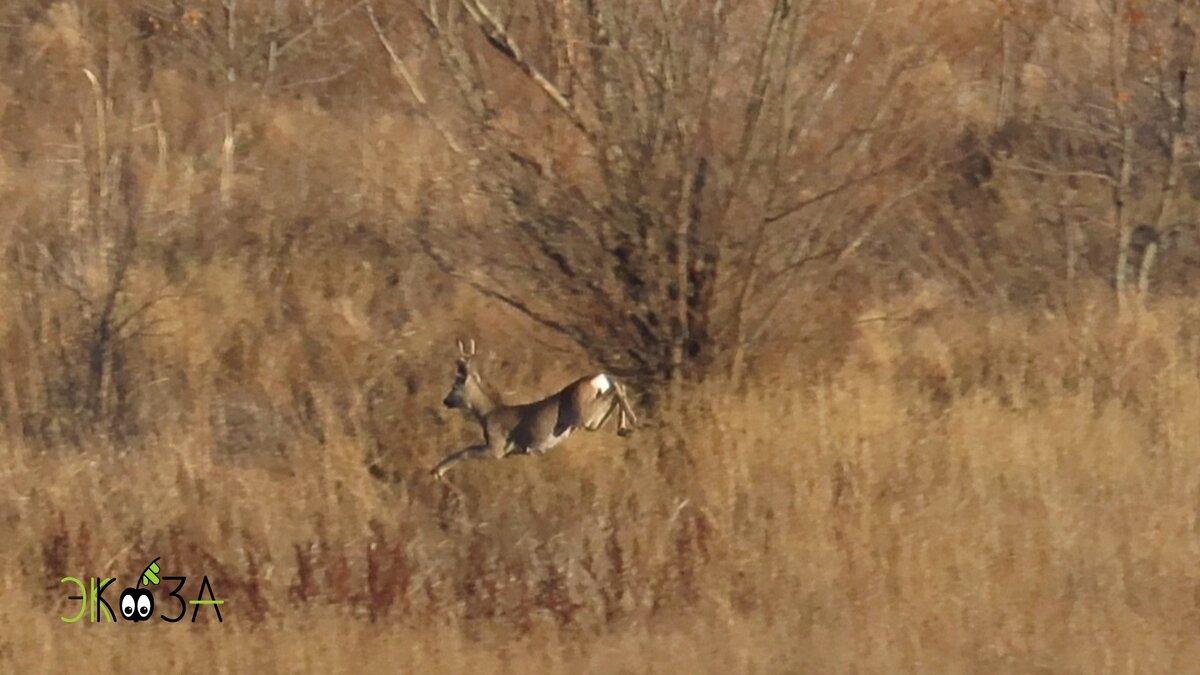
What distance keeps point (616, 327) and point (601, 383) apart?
0.74 meters

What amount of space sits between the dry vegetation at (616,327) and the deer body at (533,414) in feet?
0.43

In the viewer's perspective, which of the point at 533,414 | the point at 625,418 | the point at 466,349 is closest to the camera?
the point at 533,414

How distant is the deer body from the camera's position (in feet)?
22.5

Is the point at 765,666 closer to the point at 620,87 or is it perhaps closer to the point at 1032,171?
the point at 620,87

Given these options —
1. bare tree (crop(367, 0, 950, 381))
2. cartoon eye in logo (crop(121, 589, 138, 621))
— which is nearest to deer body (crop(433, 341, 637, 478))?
bare tree (crop(367, 0, 950, 381))

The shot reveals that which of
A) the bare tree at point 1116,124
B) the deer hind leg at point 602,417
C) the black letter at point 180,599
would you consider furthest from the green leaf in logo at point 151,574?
the bare tree at point 1116,124

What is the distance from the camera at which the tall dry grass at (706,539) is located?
6070 mm

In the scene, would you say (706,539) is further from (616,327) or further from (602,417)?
(616,327)

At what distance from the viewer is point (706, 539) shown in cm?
650

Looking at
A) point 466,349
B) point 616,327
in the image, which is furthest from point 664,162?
point 466,349

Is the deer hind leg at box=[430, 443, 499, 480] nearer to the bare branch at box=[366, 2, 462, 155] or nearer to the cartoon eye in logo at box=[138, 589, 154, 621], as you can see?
the cartoon eye in logo at box=[138, 589, 154, 621]

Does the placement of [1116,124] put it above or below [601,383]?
above

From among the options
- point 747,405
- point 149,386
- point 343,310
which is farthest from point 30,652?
point 747,405

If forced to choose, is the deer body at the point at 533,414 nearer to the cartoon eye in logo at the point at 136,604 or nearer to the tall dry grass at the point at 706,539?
the tall dry grass at the point at 706,539
